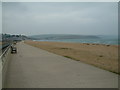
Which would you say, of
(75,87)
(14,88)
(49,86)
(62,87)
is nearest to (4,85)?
(14,88)

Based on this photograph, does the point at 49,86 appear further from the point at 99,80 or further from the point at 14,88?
the point at 99,80

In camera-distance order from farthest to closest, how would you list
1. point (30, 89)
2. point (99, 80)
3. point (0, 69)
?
point (0, 69), point (99, 80), point (30, 89)

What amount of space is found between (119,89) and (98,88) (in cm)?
74

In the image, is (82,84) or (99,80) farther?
(99,80)

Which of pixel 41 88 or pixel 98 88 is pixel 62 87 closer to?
pixel 41 88

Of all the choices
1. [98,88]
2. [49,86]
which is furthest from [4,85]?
[98,88]

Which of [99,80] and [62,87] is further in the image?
[99,80]

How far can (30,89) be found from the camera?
23.1 feet

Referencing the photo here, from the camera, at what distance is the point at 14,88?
23.9 feet

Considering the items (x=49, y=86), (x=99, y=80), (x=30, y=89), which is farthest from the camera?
(x=99, y=80)

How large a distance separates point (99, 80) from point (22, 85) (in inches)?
129

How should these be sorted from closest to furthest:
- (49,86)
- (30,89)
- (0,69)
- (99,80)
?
1. (30,89)
2. (49,86)
3. (99,80)
4. (0,69)

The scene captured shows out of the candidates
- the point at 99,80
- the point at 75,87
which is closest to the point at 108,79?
the point at 99,80

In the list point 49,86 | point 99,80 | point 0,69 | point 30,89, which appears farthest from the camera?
point 0,69
